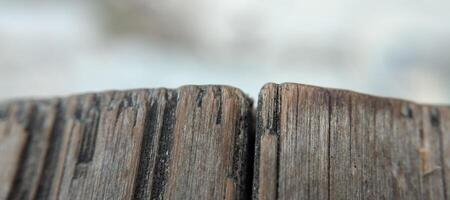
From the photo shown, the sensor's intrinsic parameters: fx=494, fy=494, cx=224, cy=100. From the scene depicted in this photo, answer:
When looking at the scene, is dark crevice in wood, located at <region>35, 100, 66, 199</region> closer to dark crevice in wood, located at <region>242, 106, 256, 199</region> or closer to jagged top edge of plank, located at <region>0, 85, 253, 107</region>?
jagged top edge of plank, located at <region>0, 85, 253, 107</region>

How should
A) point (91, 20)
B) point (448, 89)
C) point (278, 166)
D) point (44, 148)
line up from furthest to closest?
point (91, 20) → point (448, 89) → point (44, 148) → point (278, 166)

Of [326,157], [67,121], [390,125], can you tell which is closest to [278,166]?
[326,157]

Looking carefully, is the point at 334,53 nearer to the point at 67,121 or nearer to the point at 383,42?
the point at 383,42

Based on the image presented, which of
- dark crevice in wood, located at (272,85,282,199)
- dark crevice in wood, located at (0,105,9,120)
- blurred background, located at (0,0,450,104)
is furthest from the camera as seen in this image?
blurred background, located at (0,0,450,104)

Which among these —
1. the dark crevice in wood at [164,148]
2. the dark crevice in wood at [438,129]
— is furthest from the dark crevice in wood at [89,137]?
the dark crevice in wood at [438,129]

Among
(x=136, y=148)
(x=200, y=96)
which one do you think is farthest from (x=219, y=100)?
(x=136, y=148)

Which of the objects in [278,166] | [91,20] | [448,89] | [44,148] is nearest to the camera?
[278,166]

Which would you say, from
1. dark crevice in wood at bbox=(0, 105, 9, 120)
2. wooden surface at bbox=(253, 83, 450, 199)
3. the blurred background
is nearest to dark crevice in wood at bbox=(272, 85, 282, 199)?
wooden surface at bbox=(253, 83, 450, 199)
